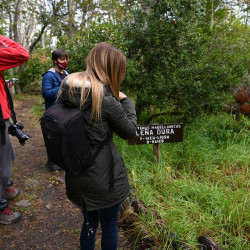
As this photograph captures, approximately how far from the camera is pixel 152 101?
4.67 metres

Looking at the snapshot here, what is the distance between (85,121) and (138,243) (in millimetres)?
1578

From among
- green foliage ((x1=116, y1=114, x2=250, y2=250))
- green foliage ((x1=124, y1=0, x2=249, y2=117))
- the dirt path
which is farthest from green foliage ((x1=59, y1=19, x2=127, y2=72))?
the dirt path

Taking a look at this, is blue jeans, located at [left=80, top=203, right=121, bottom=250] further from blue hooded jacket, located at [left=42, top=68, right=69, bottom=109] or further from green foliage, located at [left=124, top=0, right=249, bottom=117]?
green foliage, located at [left=124, top=0, right=249, bottom=117]

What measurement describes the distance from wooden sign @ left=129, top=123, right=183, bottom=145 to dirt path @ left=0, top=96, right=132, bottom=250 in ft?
4.21

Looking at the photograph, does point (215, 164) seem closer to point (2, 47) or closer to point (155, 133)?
point (155, 133)

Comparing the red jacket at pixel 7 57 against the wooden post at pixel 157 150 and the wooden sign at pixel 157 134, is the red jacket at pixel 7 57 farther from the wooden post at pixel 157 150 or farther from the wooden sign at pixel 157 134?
the wooden post at pixel 157 150

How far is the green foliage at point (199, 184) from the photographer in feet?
7.84

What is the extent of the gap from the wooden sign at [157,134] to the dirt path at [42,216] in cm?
128

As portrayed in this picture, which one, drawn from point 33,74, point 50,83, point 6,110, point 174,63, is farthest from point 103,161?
point 33,74

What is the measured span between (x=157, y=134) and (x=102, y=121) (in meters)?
2.04

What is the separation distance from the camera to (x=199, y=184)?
3229 mm

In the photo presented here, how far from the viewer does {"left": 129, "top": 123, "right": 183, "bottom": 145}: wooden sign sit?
339 cm

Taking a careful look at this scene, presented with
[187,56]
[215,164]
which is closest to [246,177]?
[215,164]

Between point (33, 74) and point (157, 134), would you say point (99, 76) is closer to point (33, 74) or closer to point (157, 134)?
point (157, 134)
